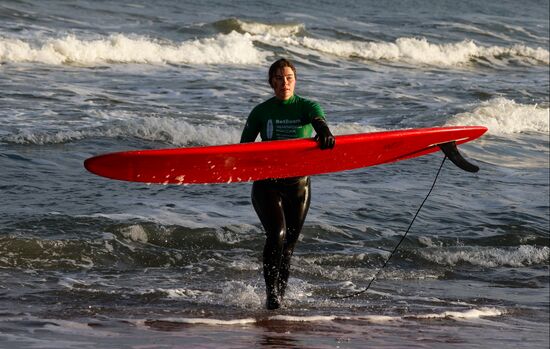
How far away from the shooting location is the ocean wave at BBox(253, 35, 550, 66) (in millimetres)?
26812

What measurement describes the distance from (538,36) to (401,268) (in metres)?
27.3

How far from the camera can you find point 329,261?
9.23 metres

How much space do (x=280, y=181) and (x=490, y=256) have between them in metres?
3.38

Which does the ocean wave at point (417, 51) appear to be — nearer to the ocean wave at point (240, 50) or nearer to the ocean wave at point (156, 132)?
the ocean wave at point (240, 50)

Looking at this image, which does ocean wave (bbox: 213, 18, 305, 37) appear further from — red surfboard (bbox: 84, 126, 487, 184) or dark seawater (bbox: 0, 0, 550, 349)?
red surfboard (bbox: 84, 126, 487, 184)

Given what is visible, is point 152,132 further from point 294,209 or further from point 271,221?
point 271,221

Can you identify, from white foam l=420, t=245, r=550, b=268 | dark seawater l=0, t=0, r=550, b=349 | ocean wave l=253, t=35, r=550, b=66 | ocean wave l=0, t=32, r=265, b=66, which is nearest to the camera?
dark seawater l=0, t=0, r=550, b=349

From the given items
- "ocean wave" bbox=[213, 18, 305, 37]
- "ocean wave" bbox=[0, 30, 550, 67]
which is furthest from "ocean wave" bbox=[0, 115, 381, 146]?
"ocean wave" bbox=[213, 18, 305, 37]

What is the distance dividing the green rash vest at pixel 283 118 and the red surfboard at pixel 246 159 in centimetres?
18

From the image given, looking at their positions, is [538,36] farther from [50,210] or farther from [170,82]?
[50,210]

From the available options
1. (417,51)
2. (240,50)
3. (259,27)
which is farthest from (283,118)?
(259,27)

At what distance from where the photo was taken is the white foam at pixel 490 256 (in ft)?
31.6

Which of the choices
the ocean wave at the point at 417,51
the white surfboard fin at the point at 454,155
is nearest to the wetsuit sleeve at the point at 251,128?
the white surfboard fin at the point at 454,155

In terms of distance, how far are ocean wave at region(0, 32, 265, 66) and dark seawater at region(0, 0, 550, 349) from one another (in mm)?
54
